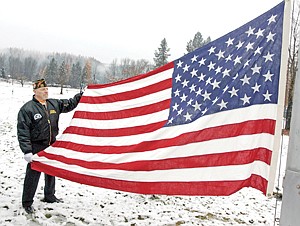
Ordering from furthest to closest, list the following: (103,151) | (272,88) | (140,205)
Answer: (140,205) → (103,151) → (272,88)

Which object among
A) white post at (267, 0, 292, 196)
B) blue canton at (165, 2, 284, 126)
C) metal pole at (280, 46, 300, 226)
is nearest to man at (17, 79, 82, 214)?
blue canton at (165, 2, 284, 126)

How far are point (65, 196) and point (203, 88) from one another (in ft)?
12.4

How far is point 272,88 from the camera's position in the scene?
327 cm

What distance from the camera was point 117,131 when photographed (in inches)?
173

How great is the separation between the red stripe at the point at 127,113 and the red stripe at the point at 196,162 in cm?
68

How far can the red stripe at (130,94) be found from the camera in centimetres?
420

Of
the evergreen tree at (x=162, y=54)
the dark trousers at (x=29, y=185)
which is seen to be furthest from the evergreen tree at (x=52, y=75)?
the dark trousers at (x=29, y=185)

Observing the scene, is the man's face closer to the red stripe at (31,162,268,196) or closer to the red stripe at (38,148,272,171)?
the red stripe at (31,162,268,196)

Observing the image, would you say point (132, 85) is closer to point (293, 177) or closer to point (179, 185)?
point (179, 185)

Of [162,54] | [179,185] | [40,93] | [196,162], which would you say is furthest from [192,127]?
[162,54]

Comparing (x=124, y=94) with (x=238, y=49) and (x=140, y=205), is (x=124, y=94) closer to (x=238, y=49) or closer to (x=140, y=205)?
(x=238, y=49)

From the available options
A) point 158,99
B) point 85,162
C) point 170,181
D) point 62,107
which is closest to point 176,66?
point 158,99

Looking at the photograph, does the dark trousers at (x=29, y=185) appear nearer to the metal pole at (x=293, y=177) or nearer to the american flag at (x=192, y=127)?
the american flag at (x=192, y=127)

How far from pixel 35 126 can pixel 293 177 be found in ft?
12.5
